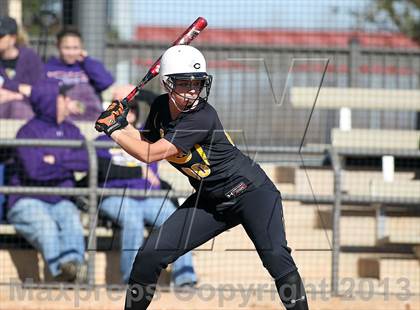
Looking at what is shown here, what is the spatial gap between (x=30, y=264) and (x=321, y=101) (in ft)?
9.57

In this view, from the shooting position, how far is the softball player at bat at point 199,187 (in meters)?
5.54

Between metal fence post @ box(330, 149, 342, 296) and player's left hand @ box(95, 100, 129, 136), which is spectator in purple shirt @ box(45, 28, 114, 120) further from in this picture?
player's left hand @ box(95, 100, 129, 136)

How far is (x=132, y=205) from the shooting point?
8.01m

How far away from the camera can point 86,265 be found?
26.7 feet

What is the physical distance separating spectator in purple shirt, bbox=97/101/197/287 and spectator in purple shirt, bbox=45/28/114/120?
0.61m

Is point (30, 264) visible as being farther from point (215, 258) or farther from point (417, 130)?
point (417, 130)

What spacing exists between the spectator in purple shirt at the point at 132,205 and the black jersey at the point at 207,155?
6.81 feet

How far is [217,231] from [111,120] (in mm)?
908

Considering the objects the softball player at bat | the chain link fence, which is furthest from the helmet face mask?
the chain link fence

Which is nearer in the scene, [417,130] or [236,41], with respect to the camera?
[417,130]

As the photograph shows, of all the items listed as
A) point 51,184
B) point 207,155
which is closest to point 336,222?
point 51,184

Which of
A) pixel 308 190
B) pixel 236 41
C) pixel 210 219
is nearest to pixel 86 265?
pixel 308 190

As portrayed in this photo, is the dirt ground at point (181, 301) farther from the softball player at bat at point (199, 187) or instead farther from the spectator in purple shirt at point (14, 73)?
the softball player at bat at point (199, 187)

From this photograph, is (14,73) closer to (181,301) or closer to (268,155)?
Answer: (268,155)
